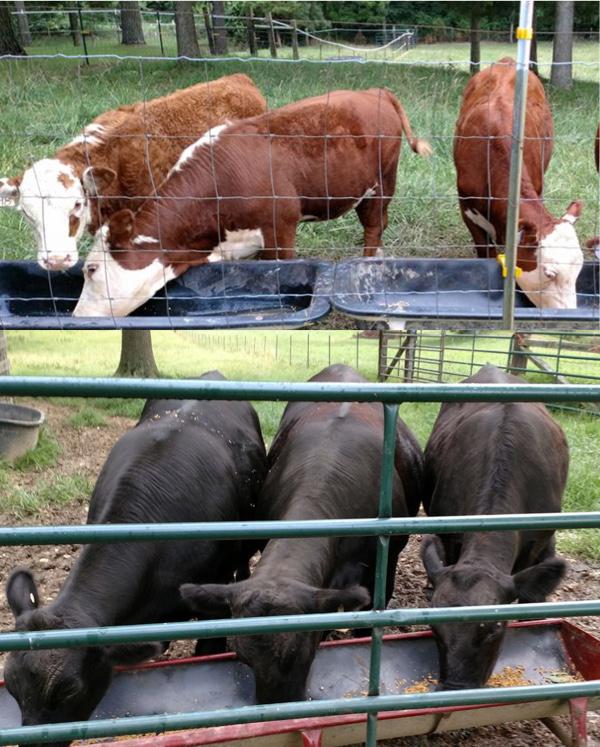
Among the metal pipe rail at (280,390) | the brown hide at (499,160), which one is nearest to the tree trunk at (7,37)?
the brown hide at (499,160)

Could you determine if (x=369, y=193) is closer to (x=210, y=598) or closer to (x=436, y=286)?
(x=436, y=286)

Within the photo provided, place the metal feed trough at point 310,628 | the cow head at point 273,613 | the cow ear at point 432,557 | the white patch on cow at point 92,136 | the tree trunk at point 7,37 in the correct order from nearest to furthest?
the metal feed trough at point 310,628 → the cow head at point 273,613 → the cow ear at point 432,557 → the white patch on cow at point 92,136 → the tree trunk at point 7,37

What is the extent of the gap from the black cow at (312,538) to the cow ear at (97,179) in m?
2.49

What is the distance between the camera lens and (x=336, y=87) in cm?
985

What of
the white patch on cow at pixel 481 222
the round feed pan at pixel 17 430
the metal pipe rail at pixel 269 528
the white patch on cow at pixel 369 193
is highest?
the metal pipe rail at pixel 269 528

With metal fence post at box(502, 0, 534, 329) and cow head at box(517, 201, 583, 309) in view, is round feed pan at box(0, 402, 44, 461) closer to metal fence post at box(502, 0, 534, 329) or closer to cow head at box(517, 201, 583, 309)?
metal fence post at box(502, 0, 534, 329)

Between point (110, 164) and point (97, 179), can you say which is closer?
point (97, 179)

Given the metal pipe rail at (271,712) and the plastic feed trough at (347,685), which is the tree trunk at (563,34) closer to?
the plastic feed trough at (347,685)

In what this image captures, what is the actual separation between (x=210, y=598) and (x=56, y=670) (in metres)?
0.59

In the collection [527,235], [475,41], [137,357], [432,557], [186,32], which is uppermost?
[186,32]

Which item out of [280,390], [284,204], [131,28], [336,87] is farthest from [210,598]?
[131,28]

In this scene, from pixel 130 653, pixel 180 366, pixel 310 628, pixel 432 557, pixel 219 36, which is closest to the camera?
pixel 310 628

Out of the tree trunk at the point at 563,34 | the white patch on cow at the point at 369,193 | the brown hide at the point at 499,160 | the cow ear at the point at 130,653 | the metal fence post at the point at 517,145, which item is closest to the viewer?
the cow ear at the point at 130,653

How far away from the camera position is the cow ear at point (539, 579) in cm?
358
